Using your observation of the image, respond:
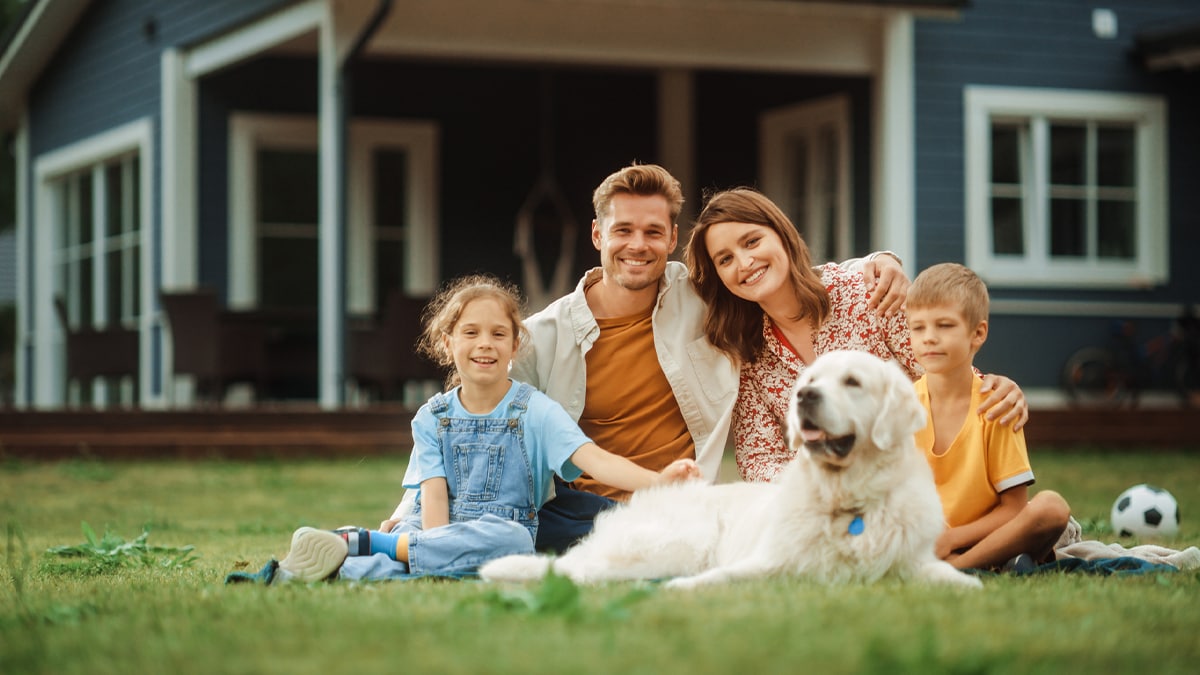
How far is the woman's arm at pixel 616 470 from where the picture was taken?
4590mm

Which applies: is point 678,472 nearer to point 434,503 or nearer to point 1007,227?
point 434,503

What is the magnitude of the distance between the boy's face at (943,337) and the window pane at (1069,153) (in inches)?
403

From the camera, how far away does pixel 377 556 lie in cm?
462

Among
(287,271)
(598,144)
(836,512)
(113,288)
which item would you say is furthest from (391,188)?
(836,512)

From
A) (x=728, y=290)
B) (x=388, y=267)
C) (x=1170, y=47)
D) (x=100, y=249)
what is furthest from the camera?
(x=100, y=249)

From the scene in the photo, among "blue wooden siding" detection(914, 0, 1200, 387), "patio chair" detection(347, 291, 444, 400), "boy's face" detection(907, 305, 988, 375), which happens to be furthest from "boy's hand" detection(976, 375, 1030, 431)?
"blue wooden siding" detection(914, 0, 1200, 387)

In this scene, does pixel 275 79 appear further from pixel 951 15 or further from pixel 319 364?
pixel 951 15

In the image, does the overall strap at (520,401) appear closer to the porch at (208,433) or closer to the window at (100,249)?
the porch at (208,433)

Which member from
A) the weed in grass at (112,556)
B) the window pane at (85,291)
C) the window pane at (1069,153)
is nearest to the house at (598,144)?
the window pane at (1069,153)

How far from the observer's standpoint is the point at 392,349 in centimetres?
1202

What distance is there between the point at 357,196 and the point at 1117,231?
303 inches

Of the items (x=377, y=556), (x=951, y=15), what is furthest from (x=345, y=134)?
(x=377, y=556)

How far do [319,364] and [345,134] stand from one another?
246 centimetres

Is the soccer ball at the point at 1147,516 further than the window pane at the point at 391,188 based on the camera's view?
No
